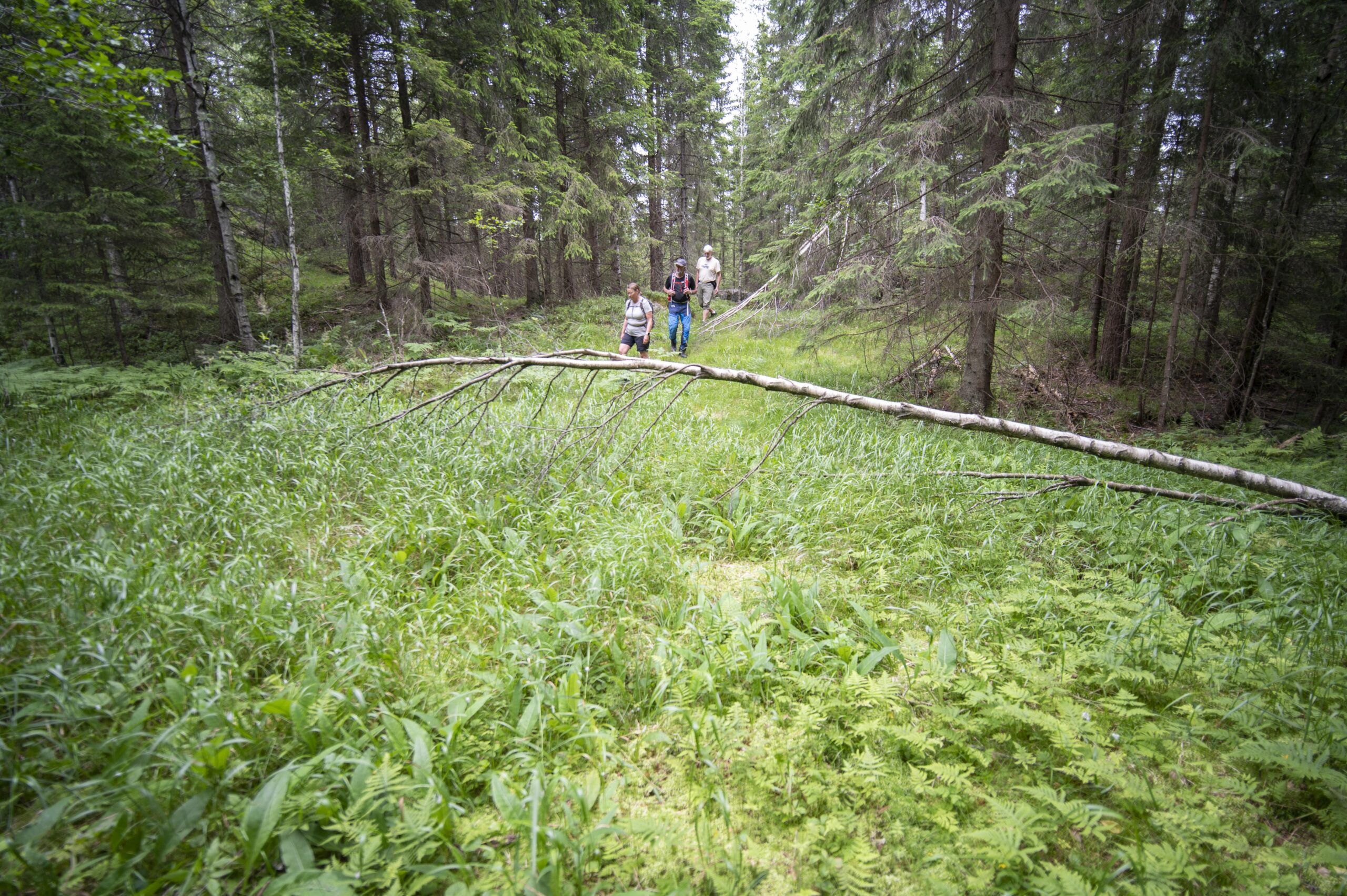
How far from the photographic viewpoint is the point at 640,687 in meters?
2.56

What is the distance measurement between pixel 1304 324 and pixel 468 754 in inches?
610

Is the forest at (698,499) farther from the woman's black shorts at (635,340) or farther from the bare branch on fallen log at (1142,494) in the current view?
the woman's black shorts at (635,340)

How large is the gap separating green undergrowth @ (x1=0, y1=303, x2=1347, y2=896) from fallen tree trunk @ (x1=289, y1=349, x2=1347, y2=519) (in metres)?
0.39

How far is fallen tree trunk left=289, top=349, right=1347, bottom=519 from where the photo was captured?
3822 millimetres

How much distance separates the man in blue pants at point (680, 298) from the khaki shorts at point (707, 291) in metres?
2.97

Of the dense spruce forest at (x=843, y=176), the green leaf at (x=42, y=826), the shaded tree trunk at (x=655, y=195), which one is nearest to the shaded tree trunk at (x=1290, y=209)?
the dense spruce forest at (x=843, y=176)

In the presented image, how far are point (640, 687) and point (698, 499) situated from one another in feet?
7.36

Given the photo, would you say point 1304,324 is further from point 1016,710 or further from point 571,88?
point 571,88

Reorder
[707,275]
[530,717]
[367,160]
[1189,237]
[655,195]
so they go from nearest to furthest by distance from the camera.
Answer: [530,717] → [1189,237] → [367,160] → [707,275] → [655,195]

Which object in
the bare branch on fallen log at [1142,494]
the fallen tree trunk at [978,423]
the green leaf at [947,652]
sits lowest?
the green leaf at [947,652]

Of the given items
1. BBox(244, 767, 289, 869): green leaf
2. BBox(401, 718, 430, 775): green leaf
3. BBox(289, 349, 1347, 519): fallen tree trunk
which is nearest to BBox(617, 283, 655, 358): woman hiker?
BBox(289, 349, 1347, 519): fallen tree trunk

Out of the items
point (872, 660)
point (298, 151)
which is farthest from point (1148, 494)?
point (298, 151)

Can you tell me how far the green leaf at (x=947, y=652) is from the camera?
263 cm

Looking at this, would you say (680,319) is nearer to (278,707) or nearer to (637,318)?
(637,318)
